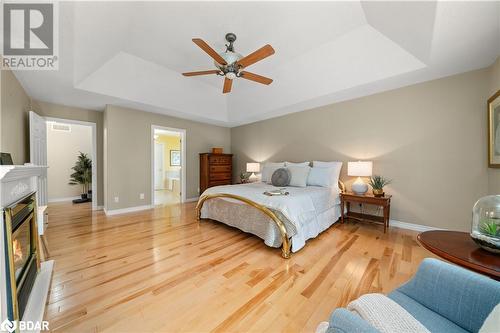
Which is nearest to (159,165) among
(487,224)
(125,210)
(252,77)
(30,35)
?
(125,210)

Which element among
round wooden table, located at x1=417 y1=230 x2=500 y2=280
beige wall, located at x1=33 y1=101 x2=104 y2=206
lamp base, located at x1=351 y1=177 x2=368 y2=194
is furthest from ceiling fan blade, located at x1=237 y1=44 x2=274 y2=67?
beige wall, located at x1=33 y1=101 x2=104 y2=206

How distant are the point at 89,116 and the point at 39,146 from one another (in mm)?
1252

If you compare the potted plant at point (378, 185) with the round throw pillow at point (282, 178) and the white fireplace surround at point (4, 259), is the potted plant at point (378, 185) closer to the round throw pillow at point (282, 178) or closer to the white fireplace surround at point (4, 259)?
the round throw pillow at point (282, 178)

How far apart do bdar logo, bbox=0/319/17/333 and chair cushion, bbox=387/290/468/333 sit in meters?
2.08

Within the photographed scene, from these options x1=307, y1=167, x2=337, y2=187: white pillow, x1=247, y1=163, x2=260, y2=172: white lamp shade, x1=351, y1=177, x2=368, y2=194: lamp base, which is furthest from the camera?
x1=247, y1=163, x2=260, y2=172: white lamp shade

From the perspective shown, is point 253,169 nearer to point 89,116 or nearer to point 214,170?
point 214,170

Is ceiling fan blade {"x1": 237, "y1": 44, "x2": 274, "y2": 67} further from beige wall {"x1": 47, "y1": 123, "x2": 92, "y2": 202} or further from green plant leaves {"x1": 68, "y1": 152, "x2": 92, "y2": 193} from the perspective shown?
beige wall {"x1": 47, "y1": 123, "x2": 92, "y2": 202}

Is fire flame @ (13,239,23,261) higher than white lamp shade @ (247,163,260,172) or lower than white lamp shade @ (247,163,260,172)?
lower

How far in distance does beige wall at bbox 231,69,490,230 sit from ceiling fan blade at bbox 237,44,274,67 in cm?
243

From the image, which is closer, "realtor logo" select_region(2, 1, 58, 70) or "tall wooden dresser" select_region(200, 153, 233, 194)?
"realtor logo" select_region(2, 1, 58, 70)

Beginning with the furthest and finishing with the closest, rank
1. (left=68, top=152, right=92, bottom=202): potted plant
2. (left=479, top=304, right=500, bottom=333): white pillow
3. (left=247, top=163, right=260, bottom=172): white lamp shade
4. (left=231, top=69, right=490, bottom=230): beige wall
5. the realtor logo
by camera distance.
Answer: (left=68, top=152, right=92, bottom=202): potted plant → (left=247, top=163, right=260, bottom=172): white lamp shade → (left=231, top=69, right=490, bottom=230): beige wall → the realtor logo → (left=479, top=304, right=500, bottom=333): white pillow

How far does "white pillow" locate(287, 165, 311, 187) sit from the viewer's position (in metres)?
3.58

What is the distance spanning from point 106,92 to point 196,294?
3837mm

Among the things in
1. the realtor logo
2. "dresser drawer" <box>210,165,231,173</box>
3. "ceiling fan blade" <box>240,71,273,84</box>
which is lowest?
"dresser drawer" <box>210,165,231,173</box>
